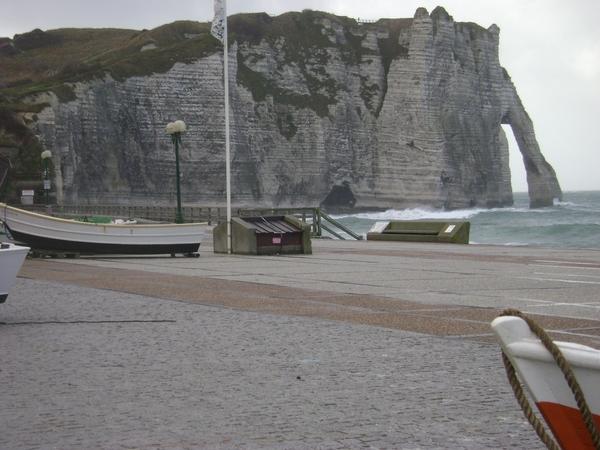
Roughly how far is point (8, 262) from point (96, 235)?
12722 mm

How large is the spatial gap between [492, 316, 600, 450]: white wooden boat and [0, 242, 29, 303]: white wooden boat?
21.0ft

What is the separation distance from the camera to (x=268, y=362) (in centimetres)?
649

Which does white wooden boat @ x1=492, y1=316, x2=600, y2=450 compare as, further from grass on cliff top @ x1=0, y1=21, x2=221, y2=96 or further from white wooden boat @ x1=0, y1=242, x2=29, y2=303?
grass on cliff top @ x1=0, y1=21, x2=221, y2=96

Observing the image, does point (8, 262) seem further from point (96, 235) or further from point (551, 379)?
point (96, 235)

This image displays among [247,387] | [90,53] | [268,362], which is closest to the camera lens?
[247,387]

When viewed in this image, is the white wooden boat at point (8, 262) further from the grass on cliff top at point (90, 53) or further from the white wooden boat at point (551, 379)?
the grass on cliff top at point (90, 53)

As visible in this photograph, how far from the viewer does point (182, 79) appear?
91625mm

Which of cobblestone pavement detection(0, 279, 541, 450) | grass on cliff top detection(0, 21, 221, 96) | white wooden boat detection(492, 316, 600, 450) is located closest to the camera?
white wooden boat detection(492, 316, 600, 450)

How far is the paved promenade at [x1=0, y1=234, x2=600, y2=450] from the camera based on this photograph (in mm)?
4547

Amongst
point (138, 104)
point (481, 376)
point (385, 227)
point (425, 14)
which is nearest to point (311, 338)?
point (481, 376)

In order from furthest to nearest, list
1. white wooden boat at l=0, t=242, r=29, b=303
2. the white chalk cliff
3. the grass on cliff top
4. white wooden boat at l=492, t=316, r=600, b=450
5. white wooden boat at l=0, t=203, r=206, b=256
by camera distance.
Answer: the grass on cliff top, the white chalk cliff, white wooden boat at l=0, t=203, r=206, b=256, white wooden boat at l=0, t=242, r=29, b=303, white wooden boat at l=492, t=316, r=600, b=450

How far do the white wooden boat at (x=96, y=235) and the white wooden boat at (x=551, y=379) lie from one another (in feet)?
60.7

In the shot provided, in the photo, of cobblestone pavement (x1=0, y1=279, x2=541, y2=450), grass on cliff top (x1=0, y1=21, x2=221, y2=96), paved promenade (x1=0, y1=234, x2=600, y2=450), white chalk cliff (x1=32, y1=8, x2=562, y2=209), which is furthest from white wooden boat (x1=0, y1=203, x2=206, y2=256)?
white chalk cliff (x1=32, y1=8, x2=562, y2=209)

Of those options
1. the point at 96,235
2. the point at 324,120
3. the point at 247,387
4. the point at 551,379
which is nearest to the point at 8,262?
the point at 247,387
